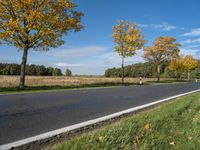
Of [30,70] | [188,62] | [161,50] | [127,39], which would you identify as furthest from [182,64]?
[30,70]

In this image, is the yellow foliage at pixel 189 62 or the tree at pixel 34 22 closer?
the tree at pixel 34 22

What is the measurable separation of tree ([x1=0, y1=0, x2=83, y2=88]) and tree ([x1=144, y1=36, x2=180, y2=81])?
29.6m

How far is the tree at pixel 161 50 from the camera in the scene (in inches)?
1737

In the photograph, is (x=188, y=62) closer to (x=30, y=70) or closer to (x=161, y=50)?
(x=161, y=50)

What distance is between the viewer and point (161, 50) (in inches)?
1737

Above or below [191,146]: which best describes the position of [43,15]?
above

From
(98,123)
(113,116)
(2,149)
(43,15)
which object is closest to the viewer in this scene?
(2,149)

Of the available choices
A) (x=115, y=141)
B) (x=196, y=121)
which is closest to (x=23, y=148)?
(x=115, y=141)

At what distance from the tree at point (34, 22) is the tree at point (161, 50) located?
97.1 ft

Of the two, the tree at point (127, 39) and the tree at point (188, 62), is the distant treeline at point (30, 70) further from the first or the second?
the tree at point (127, 39)

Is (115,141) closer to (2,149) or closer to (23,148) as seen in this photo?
(23,148)

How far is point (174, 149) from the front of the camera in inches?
151

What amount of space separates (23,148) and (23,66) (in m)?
14.8

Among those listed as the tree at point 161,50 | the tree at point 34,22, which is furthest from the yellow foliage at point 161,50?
the tree at point 34,22
